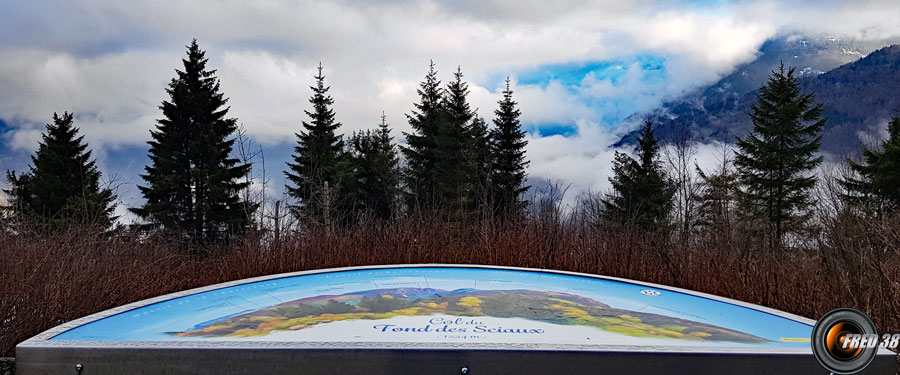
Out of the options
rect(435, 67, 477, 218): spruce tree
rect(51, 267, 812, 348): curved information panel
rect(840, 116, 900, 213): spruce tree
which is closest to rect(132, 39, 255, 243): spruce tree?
rect(435, 67, 477, 218): spruce tree

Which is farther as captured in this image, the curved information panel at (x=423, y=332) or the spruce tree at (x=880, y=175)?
the spruce tree at (x=880, y=175)

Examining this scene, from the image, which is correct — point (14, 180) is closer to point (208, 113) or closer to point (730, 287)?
point (208, 113)

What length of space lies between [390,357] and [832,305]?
2.93 meters

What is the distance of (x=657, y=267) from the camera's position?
15.7ft

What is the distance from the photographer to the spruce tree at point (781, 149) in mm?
22312

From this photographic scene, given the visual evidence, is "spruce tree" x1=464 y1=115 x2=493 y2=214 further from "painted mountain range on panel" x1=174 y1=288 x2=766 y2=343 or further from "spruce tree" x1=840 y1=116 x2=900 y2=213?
"painted mountain range on panel" x1=174 y1=288 x2=766 y2=343

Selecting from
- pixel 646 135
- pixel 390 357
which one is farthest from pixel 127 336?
pixel 646 135

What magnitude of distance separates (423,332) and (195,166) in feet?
66.6

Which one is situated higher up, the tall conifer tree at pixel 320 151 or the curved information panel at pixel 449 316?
the tall conifer tree at pixel 320 151

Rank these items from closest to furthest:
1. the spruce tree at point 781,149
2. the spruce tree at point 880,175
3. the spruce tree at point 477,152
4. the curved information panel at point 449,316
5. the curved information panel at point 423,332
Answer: the curved information panel at point 423,332 → the curved information panel at point 449,316 → the spruce tree at point 880,175 → the spruce tree at point 477,152 → the spruce tree at point 781,149

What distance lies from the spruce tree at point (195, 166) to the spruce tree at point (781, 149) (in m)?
18.7

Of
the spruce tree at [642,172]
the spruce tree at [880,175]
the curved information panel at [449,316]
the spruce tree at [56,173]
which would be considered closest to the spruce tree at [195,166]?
the spruce tree at [56,173]

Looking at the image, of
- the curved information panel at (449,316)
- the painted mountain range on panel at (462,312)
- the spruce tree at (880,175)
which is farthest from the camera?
the spruce tree at (880,175)

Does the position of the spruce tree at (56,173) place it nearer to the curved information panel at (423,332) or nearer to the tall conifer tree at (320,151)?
the tall conifer tree at (320,151)
